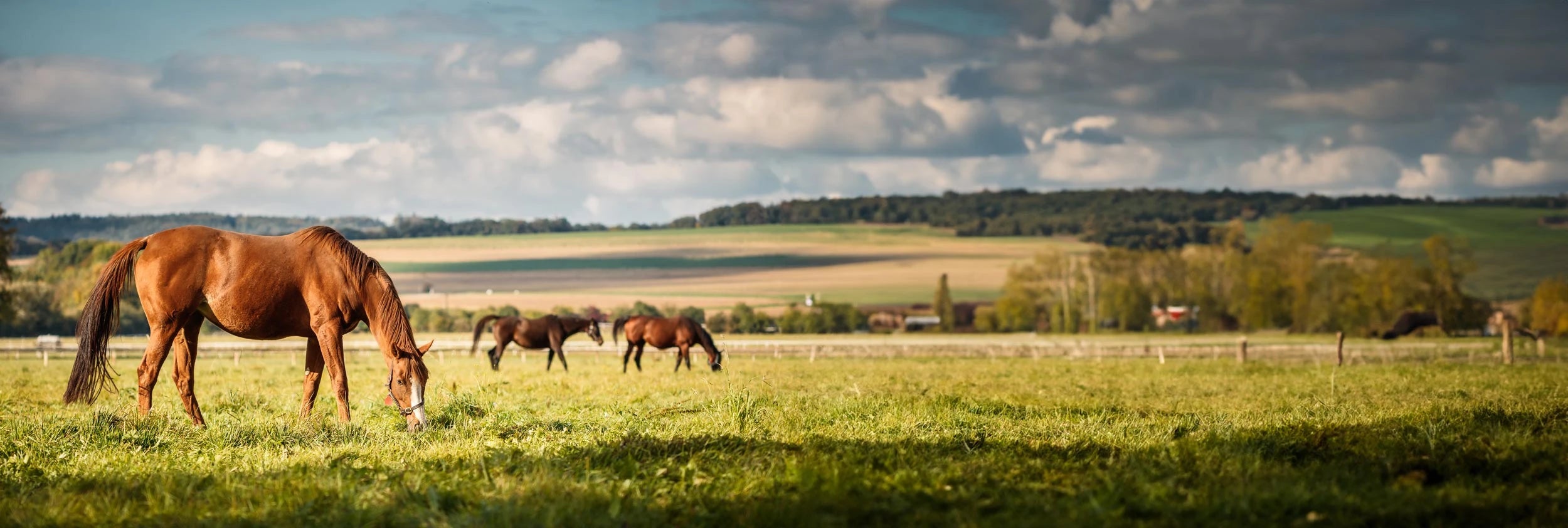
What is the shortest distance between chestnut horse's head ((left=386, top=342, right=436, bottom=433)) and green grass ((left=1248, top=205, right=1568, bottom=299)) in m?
115

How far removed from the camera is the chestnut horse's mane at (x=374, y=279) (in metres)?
14.4

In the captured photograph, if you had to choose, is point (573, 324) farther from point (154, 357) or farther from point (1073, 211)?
point (1073, 211)

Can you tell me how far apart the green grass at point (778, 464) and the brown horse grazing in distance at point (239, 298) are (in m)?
0.67

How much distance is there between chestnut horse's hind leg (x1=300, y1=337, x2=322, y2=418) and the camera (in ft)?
48.3

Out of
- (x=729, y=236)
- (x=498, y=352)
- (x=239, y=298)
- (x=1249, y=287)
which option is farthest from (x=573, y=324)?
(x=729, y=236)

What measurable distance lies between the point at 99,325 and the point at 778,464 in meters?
9.65

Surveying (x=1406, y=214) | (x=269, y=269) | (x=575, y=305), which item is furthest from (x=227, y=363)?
(x=1406, y=214)

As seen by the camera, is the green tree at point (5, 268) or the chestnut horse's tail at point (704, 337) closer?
the chestnut horse's tail at point (704, 337)

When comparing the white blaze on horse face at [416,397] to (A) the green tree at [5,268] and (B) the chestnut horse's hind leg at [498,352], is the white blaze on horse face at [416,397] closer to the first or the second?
(B) the chestnut horse's hind leg at [498,352]

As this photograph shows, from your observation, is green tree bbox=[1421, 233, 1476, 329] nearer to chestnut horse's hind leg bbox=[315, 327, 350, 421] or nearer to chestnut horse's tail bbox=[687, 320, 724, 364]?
chestnut horse's tail bbox=[687, 320, 724, 364]

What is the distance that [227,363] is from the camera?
4053cm

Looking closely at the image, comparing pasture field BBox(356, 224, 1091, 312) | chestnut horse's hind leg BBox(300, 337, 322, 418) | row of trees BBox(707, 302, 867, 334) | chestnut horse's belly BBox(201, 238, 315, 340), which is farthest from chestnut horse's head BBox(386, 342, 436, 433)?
pasture field BBox(356, 224, 1091, 312)

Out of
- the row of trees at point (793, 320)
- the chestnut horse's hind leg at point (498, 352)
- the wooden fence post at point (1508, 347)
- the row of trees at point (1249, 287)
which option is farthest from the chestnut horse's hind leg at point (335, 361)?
the row of trees at point (1249, 287)

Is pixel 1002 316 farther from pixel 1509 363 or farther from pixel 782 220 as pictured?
pixel 1509 363
